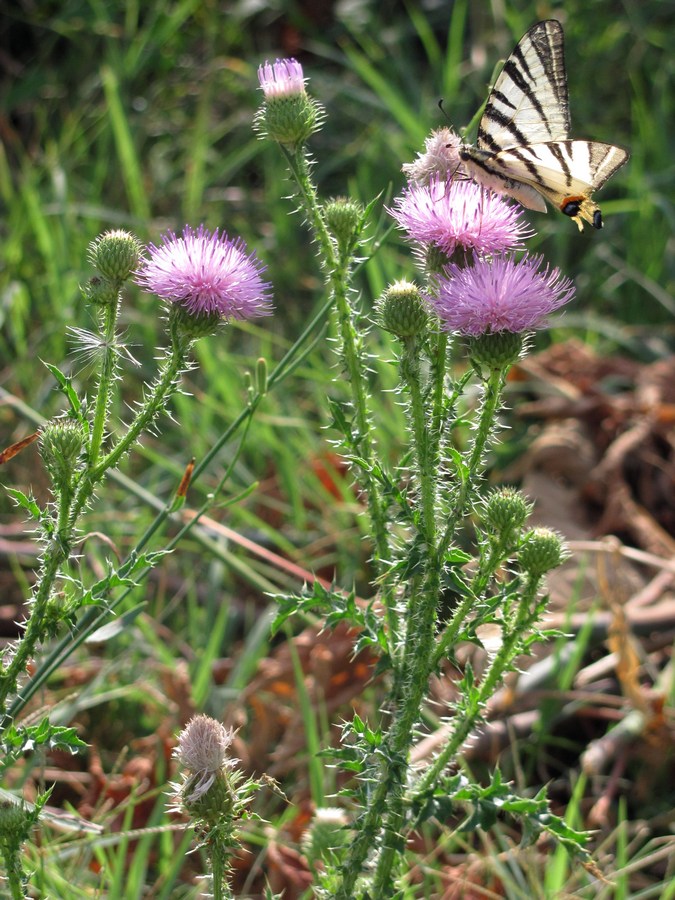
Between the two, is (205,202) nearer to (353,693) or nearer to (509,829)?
(353,693)

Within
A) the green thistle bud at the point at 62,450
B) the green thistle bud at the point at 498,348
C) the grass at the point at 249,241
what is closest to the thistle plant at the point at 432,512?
the green thistle bud at the point at 498,348

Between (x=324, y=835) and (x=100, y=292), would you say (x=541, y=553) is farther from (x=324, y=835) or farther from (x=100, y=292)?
(x=100, y=292)

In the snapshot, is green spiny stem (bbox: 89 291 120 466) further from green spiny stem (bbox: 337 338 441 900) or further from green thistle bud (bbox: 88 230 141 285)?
green spiny stem (bbox: 337 338 441 900)

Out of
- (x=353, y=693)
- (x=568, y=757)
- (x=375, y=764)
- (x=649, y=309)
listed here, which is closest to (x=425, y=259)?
(x=375, y=764)

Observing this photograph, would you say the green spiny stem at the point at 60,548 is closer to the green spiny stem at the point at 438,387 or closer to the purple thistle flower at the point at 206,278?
the purple thistle flower at the point at 206,278

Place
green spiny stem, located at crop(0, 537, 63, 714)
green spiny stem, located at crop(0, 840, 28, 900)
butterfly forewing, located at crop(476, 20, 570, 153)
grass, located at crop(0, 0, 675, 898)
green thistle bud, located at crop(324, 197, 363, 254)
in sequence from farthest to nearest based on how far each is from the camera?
grass, located at crop(0, 0, 675, 898) → butterfly forewing, located at crop(476, 20, 570, 153) → green thistle bud, located at crop(324, 197, 363, 254) → green spiny stem, located at crop(0, 537, 63, 714) → green spiny stem, located at crop(0, 840, 28, 900)

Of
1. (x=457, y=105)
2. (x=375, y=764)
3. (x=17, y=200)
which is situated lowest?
(x=375, y=764)

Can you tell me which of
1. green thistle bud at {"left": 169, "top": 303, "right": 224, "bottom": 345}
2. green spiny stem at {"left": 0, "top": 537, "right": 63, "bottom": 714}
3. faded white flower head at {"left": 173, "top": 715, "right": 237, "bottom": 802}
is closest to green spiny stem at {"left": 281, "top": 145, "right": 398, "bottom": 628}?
green thistle bud at {"left": 169, "top": 303, "right": 224, "bottom": 345}
